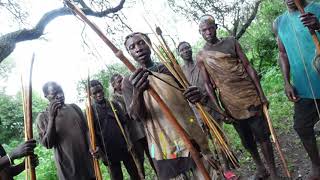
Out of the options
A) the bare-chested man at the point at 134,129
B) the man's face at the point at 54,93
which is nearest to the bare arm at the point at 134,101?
the man's face at the point at 54,93

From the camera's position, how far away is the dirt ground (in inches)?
171

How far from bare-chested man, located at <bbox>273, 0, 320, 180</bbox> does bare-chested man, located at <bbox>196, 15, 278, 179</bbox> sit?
40 centimetres

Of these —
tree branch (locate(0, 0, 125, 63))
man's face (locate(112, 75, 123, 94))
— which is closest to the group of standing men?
man's face (locate(112, 75, 123, 94))

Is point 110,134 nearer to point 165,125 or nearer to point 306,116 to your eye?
point 165,125

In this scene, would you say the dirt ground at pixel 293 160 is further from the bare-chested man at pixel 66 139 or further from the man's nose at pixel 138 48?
the man's nose at pixel 138 48

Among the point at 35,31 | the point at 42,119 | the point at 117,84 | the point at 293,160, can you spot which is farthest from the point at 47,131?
the point at 35,31

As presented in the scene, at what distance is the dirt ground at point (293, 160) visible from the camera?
4332 mm

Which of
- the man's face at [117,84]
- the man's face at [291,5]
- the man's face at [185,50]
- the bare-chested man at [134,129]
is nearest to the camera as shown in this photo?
the man's face at [291,5]

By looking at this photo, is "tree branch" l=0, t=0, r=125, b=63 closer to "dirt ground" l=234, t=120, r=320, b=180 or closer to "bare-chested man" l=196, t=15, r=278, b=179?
"bare-chested man" l=196, t=15, r=278, b=179

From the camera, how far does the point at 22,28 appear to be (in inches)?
350

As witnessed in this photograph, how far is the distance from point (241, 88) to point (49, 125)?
6.55ft

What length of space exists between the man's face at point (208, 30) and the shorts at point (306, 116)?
113 centimetres

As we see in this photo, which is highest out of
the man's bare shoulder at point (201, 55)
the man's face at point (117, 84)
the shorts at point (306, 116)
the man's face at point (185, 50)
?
the man's face at point (185, 50)

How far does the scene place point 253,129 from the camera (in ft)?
13.3
